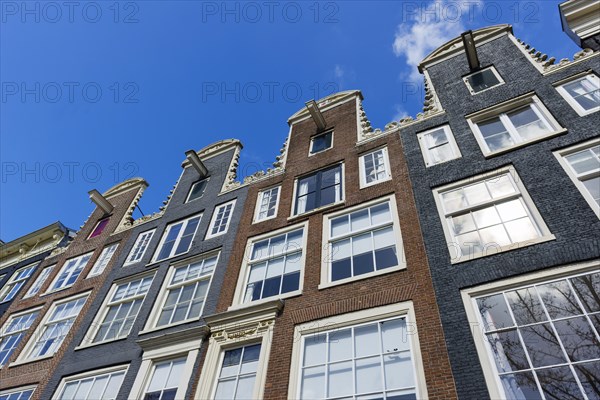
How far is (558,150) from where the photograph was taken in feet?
38.6

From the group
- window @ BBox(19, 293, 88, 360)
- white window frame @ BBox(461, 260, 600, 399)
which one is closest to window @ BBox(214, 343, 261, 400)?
white window frame @ BBox(461, 260, 600, 399)

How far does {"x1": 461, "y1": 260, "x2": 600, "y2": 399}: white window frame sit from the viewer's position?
8.00 m

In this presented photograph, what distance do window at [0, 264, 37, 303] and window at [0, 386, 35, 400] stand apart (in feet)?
31.7

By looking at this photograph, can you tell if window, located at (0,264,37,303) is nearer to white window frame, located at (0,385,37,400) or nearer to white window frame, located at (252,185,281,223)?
white window frame, located at (0,385,37,400)

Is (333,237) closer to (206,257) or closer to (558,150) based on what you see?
(206,257)

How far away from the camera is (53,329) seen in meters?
18.6

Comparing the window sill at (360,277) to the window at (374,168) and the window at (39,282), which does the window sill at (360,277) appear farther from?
the window at (39,282)

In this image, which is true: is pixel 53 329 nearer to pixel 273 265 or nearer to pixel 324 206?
pixel 273 265

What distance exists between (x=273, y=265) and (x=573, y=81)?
12.7 meters

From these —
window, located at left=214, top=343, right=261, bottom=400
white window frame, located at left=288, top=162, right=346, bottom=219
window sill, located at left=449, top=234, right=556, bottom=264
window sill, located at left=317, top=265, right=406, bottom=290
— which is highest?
white window frame, located at left=288, top=162, right=346, bottom=219

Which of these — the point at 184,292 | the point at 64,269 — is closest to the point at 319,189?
the point at 184,292

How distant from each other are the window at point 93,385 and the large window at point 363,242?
26.3 ft

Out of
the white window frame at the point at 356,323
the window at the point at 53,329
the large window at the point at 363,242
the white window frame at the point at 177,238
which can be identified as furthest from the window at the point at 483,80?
the window at the point at 53,329

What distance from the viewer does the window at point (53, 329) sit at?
690 inches
